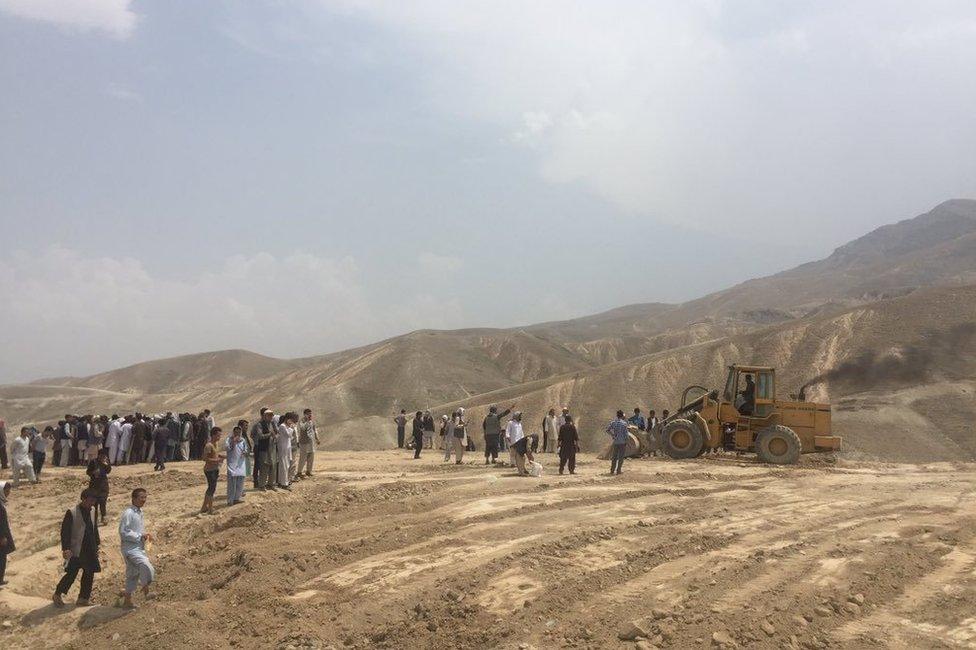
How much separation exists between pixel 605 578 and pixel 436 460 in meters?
13.5

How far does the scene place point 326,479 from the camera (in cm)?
1606

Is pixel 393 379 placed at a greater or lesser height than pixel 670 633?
greater

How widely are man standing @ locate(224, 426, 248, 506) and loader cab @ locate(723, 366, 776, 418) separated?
12540 millimetres

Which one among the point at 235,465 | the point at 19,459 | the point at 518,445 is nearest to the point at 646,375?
the point at 518,445

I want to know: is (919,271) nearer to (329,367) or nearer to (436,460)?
(329,367)

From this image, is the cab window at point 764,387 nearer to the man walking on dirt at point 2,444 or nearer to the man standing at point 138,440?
the man standing at point 138,440

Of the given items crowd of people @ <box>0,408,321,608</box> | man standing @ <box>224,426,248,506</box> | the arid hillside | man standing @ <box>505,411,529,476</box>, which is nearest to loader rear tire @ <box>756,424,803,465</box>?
the arid hillside

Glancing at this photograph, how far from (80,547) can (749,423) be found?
52.1 feet

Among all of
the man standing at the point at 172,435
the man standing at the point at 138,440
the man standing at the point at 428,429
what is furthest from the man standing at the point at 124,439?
the man standing at the point at 428,429

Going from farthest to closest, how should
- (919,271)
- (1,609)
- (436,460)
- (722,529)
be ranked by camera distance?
1. (919,271)
2. (436,460)
3. (722,529)
4. (1,609)

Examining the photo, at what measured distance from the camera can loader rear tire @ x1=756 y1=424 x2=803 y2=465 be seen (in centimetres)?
1858

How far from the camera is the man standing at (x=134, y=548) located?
868 cm

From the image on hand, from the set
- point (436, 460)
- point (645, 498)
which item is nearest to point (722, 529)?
point (645, 498)

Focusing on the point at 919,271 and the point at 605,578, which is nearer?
the point at 605,578
